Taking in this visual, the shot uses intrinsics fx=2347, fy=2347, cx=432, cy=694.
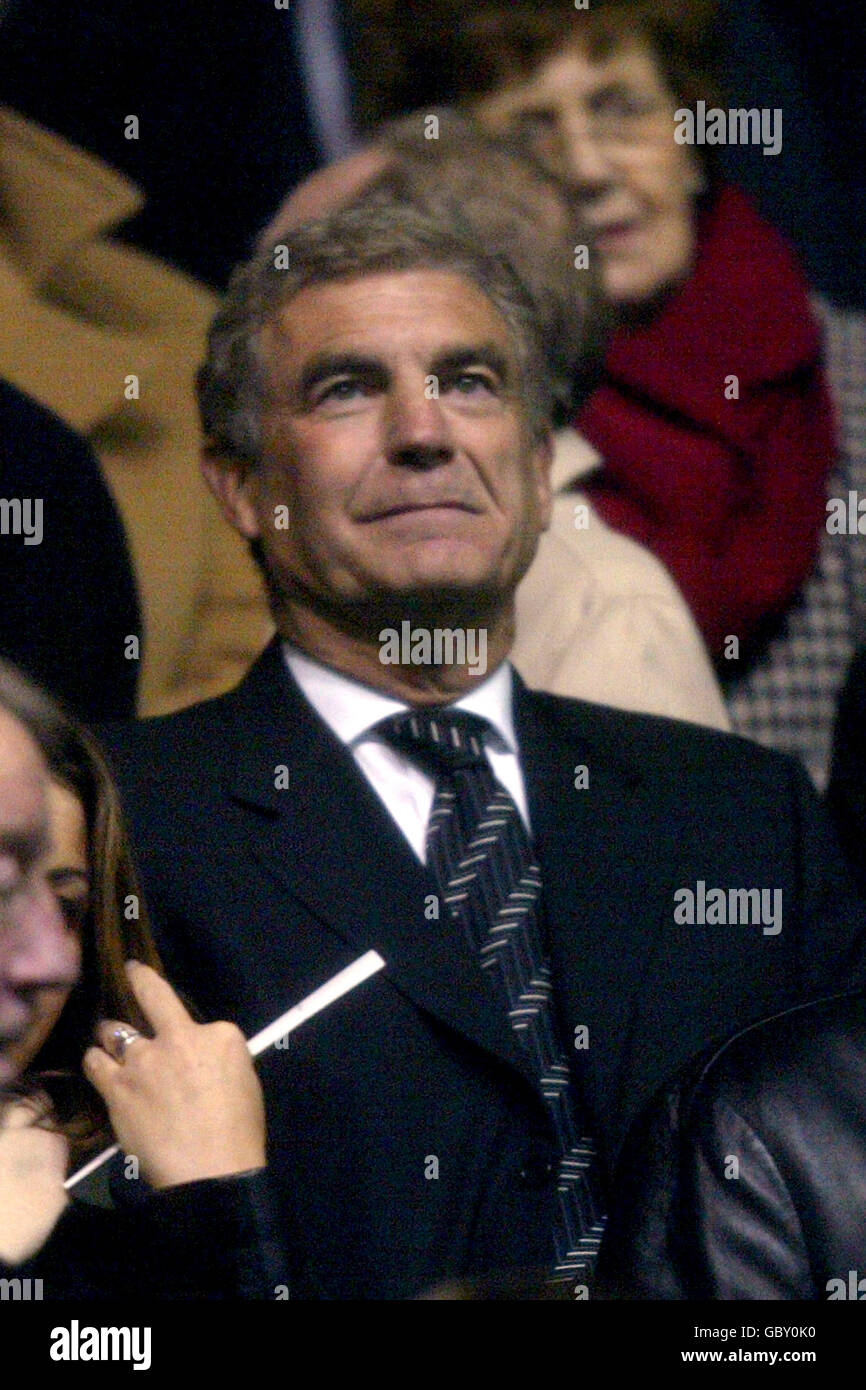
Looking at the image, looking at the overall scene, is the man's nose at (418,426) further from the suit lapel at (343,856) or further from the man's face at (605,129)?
the man's face at (605,129)

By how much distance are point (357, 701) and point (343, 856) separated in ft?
0.47

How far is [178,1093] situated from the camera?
71.5 inches

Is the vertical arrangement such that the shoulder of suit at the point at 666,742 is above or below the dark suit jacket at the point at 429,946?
above

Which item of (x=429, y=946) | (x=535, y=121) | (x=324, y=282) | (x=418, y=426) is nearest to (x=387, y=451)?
(x=418, y=426)

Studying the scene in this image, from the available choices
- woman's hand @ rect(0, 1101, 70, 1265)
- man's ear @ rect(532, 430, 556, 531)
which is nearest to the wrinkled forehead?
man's ear @ rect(532, 430, 556, 531)

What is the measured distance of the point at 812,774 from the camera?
2.36 meters

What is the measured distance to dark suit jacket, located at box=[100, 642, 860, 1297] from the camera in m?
1.88

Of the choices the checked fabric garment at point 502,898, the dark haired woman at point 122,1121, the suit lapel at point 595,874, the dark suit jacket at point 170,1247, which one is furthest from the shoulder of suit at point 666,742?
the dark suit jacket at point 170,1247

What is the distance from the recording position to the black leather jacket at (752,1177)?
158cm

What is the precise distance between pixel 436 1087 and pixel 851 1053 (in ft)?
1.25

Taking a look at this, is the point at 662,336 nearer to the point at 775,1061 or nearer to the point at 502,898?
the point at 502,898

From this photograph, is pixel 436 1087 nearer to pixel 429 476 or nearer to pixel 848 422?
pixel 429 476

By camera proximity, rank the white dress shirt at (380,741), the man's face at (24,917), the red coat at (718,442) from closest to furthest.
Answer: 1. the man's face at (24,917)
2. the white dress shirt at (380,741)
3. the red coat at (718,442)
